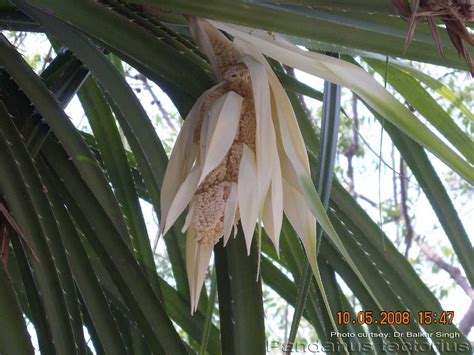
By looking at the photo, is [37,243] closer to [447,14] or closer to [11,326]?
[11,326]

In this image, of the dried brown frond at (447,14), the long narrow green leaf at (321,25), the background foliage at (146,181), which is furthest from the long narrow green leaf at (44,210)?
the dried brown frond at (447,14)

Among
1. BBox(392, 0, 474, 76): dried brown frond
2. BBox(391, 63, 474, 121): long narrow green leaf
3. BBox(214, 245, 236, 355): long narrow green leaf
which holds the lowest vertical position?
BBox(214, 245, 236, 355): long narrow green leaf

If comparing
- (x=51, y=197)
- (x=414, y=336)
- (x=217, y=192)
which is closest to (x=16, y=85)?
(x=51, y=197)

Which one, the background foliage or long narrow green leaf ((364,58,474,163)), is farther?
long narrow green leaf ((364,58,474,163))

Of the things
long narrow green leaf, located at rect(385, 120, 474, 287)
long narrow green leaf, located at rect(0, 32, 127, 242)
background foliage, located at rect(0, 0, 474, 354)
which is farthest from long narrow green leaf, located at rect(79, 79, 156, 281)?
long narrow green leaf, located at rect(385, 120, 474, 287)

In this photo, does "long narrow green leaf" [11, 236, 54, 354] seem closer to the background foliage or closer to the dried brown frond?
the background foliage

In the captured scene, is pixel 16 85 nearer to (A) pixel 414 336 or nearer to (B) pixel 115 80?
(B) pixel 115 80
